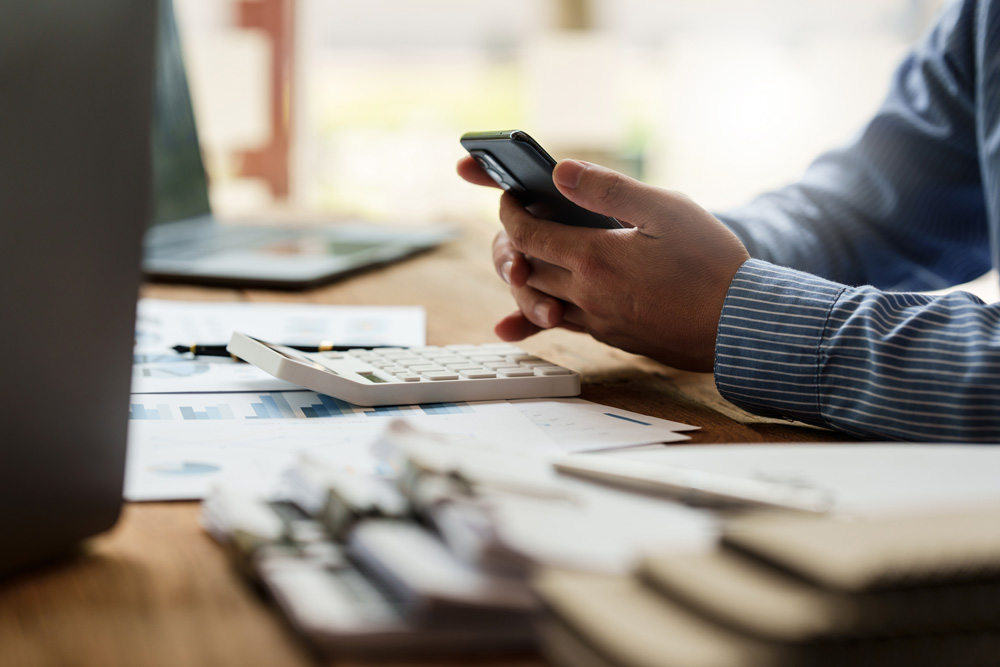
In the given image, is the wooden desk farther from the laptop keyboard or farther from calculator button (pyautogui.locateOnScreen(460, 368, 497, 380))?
the laptop keyboard

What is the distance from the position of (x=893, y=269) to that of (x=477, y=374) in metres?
0.65

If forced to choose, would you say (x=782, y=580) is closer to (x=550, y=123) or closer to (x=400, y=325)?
(x=400, y=325)

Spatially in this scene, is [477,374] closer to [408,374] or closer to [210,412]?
[408,374]

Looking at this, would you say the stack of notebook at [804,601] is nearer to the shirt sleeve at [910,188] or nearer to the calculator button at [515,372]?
the calculator button at [515,372]

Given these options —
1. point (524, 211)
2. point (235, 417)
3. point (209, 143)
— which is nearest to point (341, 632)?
point (235, 417)

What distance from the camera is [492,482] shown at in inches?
11.2

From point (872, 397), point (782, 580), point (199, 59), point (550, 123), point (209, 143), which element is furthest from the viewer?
point (550, 123)

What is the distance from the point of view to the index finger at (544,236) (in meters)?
0.63

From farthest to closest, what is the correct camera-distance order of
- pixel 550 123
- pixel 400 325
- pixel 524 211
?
pixel 550 123
pixel 400 325
pixel 524 211

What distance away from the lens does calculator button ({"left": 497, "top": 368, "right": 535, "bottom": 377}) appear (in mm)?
586

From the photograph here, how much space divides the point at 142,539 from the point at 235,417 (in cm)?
17

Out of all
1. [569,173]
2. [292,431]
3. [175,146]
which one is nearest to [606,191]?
[569,173]

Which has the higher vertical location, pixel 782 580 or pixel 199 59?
pixel 199 59

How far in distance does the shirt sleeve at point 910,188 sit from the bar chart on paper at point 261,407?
552mm
